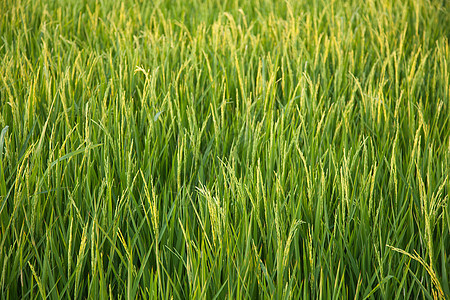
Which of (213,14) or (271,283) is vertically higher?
(213,14)

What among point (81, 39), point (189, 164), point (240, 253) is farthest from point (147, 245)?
point (81, 39)

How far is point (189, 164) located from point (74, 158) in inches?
14.2

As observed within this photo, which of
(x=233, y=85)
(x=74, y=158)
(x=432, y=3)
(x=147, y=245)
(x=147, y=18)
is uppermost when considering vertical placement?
(x=432, y=3)

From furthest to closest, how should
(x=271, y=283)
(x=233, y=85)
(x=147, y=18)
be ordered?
(x=147, y=18) → (x=233, y=85) → (x=271, y=283)

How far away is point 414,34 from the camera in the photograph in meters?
2.58

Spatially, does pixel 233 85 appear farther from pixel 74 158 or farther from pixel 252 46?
pixel 74 158

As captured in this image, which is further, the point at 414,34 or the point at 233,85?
the point at 414,34

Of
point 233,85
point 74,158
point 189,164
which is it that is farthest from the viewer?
point 233,85

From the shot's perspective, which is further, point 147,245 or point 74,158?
point 74,158

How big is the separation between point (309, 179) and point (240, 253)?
0.86 ft

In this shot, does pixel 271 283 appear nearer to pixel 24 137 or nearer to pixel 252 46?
pixel 24 137

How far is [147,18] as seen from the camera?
2.82 m

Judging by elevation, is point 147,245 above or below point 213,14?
below

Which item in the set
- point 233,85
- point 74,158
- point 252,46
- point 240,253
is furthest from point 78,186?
point 252,46
